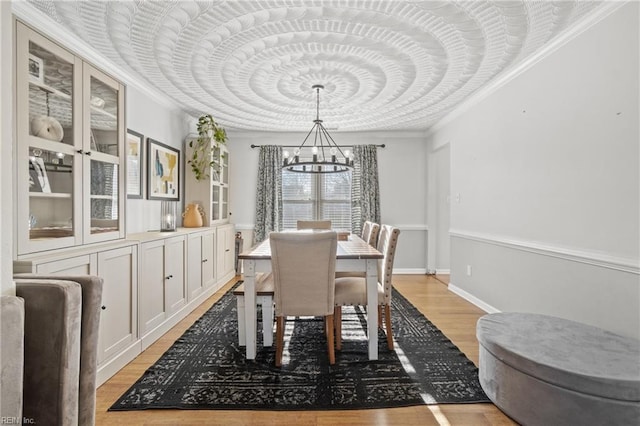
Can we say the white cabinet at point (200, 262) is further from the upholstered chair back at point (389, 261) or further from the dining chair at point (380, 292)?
the upholstered chair back at point (389, 261)

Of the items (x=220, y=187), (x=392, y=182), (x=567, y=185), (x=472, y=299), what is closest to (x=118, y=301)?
(x=220, y=187)

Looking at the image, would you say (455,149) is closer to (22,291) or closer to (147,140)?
(147,140)

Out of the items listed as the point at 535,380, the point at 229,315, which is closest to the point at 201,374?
the point at 229,315

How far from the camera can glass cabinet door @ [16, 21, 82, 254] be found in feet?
5.60

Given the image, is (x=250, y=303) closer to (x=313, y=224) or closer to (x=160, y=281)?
(x=160, y=281)

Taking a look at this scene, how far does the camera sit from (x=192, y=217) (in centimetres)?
421

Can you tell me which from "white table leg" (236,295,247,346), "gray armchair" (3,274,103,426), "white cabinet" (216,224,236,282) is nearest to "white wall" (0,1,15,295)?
"gray armchair" (3,274,103,426)

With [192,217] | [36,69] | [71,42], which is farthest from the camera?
Result: [192,217]

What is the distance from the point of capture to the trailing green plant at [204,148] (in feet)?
14.7

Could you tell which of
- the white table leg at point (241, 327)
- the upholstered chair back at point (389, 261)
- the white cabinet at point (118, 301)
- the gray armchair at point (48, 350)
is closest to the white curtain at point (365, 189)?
the upholstered chair back at point (389, 261)

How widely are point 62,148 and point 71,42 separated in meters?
1.10

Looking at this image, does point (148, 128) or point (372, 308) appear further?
point (148, 128)

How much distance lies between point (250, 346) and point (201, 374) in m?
0.37

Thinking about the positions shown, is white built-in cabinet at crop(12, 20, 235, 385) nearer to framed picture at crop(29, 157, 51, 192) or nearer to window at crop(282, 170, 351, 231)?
framed picture at crop(29, 157, 51, 192)
